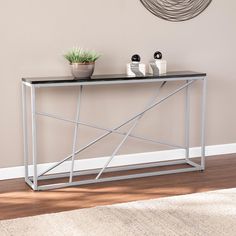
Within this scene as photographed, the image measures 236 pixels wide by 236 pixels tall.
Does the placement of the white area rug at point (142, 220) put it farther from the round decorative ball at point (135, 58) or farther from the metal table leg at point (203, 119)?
the round decorative ball at point (135, 58)

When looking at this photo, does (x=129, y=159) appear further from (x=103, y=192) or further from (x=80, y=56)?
(x=80, y=56)

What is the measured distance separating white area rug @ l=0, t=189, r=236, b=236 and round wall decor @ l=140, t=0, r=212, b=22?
1621 millimetres

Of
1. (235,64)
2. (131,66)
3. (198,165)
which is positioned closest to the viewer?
(131,66)

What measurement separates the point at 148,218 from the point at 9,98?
1.46m

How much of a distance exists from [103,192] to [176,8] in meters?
1.68

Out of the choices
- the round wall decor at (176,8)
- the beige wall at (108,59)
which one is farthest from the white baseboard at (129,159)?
the round wall decor at (176,8)

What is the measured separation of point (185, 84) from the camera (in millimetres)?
4402

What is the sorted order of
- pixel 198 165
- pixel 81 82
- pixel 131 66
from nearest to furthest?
1. pixel 81 82
2. pixel 131 66
3. pixel 198 165

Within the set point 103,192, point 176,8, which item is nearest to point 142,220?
point 103,192

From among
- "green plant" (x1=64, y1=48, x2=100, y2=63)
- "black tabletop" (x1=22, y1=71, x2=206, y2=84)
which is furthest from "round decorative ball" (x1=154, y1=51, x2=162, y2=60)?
"green plant" (x1=64, y1=48, x2=100, y2=63)

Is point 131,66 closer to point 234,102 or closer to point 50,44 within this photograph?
point 50,44

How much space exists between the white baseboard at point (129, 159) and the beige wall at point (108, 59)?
51 millimetres

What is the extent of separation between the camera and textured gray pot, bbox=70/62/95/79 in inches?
150

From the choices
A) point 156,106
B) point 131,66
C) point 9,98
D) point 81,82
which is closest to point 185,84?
point 156,106
